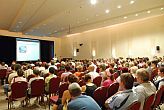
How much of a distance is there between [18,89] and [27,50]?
13225mm

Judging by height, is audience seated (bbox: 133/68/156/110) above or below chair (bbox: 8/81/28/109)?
above

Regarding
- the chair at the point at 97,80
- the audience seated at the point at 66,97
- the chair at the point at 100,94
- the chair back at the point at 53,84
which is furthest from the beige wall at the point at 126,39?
the audience seated at the point at 66,97

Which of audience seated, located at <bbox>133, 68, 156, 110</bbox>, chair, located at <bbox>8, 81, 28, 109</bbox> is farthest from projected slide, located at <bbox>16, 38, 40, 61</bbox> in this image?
Answer: audience seated, located at <bbox>133, 68, 156, 110</bbox>

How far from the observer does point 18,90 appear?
5188 mm

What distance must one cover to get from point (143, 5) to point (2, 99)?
9255 millimetres

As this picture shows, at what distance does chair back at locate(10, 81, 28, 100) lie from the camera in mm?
5102

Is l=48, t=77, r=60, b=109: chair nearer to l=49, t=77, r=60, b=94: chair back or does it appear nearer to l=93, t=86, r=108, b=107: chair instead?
l=49, t=77, r=60, b=94: chair back

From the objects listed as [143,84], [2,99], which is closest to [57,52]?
[2,99]

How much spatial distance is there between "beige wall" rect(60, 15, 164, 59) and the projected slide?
6712 mm

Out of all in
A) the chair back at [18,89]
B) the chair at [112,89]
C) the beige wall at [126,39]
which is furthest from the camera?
the beige wall at [126,39]

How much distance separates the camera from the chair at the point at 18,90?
16.7ft

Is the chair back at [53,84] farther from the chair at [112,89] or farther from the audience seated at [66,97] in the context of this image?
the chair at [112,89]

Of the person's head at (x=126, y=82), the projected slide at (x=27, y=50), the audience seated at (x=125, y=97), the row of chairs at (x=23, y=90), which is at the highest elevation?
the projected slide at (x=27, y=50)

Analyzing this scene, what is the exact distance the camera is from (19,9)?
12164 mm
